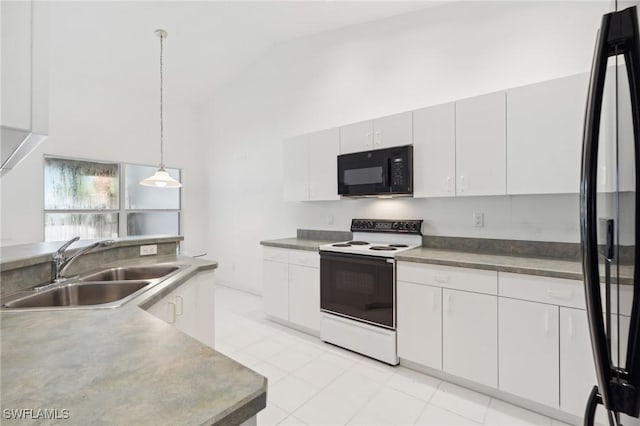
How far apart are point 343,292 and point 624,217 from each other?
2190mm

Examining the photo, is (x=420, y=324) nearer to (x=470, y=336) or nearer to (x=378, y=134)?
(x=470, y=336)

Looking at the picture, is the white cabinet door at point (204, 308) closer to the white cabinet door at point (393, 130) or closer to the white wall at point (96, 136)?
the white cabinet door at point (393, 130)

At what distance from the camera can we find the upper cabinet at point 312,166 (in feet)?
10.4

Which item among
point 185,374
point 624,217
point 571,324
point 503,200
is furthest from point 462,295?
point 185,374

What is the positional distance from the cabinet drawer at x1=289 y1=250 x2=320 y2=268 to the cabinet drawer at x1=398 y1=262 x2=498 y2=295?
902mm

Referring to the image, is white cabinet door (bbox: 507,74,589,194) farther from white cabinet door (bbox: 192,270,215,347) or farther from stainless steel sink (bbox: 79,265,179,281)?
stainless steel sink (bbox: 79,265,179,281)

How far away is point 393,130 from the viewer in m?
2.72

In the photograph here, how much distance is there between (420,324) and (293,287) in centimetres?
138

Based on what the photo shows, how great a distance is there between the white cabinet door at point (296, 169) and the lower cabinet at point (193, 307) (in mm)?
1660

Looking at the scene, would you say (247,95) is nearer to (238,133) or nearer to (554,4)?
(238,133)

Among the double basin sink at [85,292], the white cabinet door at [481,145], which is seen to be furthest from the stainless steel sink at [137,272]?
the white cabinet door at [481,145]

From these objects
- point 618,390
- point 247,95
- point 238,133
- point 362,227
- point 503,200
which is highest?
point 247,95

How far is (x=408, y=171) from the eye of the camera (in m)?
2.60

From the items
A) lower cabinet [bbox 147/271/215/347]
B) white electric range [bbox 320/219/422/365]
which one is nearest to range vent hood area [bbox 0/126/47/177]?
lower cabinet [bbox 147/271/215/347]
